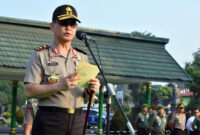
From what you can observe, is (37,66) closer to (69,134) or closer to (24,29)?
(69,134)

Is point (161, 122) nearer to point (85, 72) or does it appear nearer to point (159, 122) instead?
point (159, 122)

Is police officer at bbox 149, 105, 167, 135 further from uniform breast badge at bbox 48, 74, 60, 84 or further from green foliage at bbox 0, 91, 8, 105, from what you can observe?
green foliage at bbox 0, 91, 8, 105

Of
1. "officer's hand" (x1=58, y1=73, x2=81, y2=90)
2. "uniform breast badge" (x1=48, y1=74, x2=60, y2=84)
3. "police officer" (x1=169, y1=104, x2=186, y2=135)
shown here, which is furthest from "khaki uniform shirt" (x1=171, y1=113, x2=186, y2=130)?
"officer's hand" (x1=58, y1=73, x2=81, y2=90)

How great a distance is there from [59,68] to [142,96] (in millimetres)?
80817

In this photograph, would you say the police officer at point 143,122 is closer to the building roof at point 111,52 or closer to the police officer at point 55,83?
the building roof at point 111,52

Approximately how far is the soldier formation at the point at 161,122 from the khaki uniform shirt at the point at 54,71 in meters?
14.2

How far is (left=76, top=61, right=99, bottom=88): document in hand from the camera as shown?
3777 millimetres

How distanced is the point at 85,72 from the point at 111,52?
15152mm

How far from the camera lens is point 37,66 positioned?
4.00m

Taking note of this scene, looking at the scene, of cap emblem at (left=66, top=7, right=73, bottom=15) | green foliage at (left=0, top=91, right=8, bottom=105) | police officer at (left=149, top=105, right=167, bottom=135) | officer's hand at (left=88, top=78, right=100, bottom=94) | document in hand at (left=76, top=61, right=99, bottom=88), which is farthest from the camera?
green foliage at (left=0, top=91, right=8, bottom=105)

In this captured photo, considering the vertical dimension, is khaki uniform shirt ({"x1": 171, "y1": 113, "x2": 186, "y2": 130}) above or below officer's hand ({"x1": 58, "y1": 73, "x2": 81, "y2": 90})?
below

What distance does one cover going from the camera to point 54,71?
13.2 ft

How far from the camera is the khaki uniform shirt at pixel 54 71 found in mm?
3969

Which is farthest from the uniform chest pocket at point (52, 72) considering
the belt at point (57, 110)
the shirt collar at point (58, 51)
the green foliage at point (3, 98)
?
the green foliage at point (3, 98)
